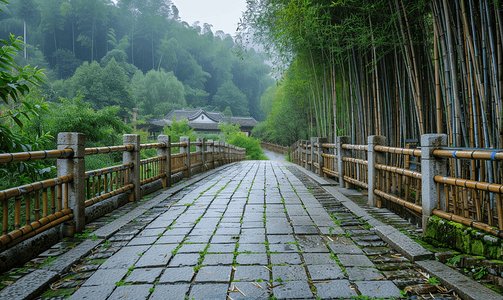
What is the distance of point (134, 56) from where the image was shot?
49438mm

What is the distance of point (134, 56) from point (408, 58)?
52.2 meters

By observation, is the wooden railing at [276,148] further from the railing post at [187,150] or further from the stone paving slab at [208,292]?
the stone paving slab at [208,292]

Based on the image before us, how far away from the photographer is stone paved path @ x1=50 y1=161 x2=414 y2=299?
→ 1.66m

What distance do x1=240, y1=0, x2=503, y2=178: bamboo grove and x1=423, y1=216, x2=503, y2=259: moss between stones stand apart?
36.7 inches

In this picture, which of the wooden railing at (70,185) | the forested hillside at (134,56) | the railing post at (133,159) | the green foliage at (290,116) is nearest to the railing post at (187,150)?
the wooden railing at (70,185)

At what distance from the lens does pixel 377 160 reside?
11.5ft

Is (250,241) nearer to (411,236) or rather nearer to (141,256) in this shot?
(141,256)

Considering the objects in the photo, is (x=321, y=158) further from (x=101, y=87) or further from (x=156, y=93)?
(x=156, y=93)

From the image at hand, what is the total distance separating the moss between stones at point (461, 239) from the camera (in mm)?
1806

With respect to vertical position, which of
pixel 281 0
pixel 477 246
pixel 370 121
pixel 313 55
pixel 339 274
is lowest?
pixel 339 274

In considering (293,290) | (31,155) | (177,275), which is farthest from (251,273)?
(31,155)

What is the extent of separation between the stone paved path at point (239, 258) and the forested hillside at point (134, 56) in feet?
93.1

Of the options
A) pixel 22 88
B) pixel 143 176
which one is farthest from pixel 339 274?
pixel 143 176

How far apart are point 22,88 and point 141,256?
71.2 inches
